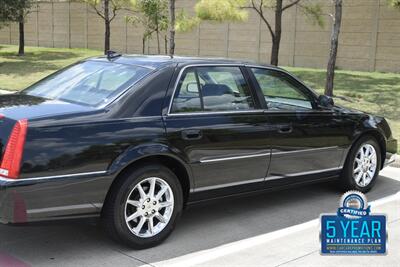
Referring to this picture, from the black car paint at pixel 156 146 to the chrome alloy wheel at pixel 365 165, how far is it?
30cm

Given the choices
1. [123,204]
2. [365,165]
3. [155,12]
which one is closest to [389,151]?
[365,165]

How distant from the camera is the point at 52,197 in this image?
12.7 feet

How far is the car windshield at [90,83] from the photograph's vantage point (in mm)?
4520

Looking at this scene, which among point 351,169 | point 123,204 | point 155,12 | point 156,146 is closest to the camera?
point 123,204

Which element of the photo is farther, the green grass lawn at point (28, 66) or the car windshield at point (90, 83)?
the green grass lawn at point (28, 66)

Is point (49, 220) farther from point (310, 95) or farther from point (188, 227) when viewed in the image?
point (310, 95)

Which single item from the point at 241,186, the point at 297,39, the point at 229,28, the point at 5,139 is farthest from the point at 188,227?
the point at 229,28

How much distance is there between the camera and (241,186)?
5.02 metres

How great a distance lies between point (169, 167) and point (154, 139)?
331mm

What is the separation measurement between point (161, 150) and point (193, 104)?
0.62m

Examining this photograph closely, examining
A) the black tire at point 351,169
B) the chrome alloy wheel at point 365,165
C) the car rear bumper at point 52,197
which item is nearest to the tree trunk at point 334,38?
the chrome alloy wheel at point 365,165

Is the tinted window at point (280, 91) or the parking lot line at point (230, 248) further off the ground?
the tinted window at point (280, 91)

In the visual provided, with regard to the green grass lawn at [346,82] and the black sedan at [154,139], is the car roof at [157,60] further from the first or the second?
the green grass lawn at [346,82]

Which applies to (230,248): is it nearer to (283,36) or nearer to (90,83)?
(90,83)
